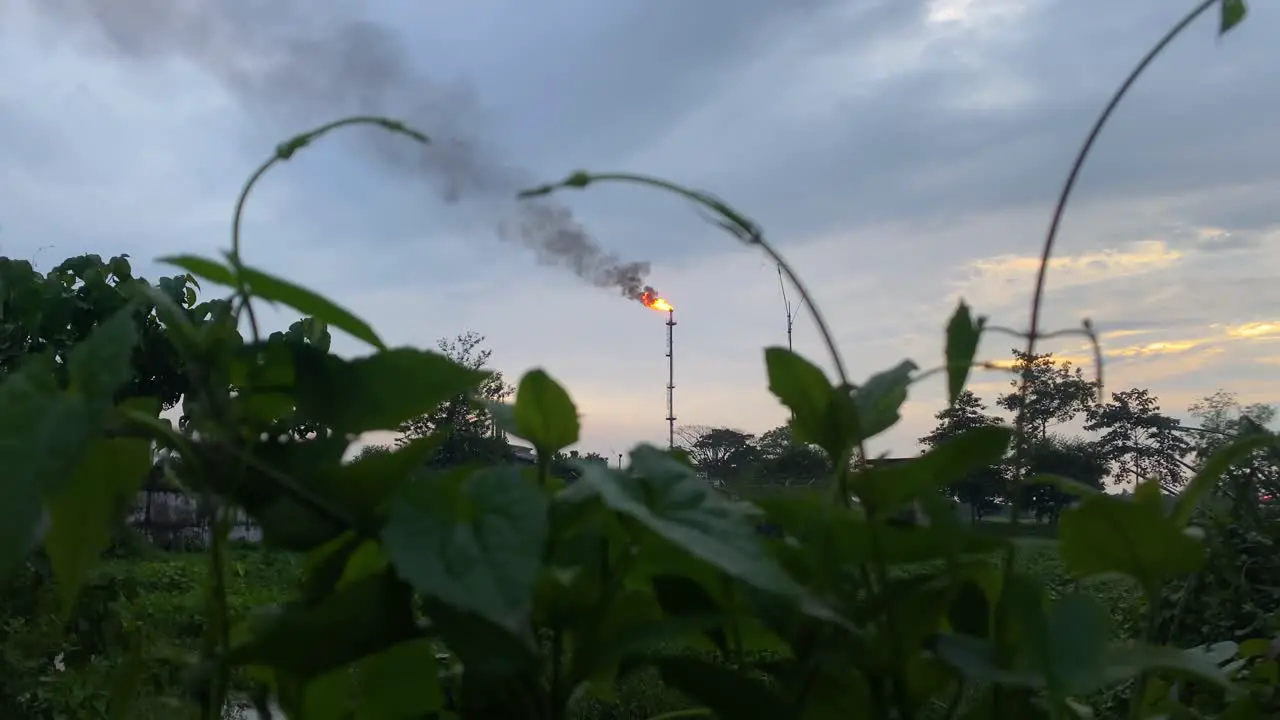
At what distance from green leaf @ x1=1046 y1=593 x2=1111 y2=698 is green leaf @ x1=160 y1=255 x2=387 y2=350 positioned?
24cm

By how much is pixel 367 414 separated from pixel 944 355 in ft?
0.69

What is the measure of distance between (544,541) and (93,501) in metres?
0.15

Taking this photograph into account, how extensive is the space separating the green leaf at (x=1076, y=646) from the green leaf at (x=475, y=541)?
16 centimetres

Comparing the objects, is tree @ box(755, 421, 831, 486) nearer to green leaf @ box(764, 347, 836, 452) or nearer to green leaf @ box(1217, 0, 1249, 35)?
green leaf @ box(764, 347, 836, 452)

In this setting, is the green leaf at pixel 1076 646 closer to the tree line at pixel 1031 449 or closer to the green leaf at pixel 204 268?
the tree line at pixel 1031 449

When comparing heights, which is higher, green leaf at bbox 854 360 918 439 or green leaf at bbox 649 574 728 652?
green leaf at bbox 854 360 918 439

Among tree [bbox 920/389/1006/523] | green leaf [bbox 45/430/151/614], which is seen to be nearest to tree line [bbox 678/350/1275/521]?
tree [bbox 920/389/1006/523]

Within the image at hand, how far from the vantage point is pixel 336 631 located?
0.31 m

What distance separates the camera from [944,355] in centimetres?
39

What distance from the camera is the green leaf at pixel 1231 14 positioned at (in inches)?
16.5

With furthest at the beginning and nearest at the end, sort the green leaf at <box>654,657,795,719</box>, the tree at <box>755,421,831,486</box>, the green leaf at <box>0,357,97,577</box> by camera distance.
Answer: the tree at <box>755,421,831,486</box> < the green leaf at <box>654,657,795,719</box> < the green leaf at <box>0,357,97,577</box>

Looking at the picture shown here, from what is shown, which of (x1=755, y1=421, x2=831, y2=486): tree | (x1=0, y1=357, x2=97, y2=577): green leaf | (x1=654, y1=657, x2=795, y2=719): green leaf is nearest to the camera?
(x1=0, y1=357, x2=97, y2=577): green leaf

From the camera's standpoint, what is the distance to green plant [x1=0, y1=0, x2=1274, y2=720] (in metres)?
0.29

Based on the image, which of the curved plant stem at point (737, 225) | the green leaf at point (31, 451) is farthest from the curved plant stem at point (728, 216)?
the green leaf at point (31, 451)
